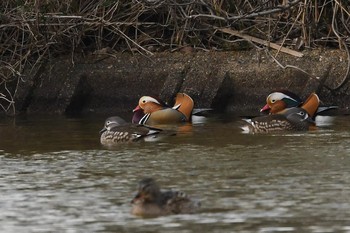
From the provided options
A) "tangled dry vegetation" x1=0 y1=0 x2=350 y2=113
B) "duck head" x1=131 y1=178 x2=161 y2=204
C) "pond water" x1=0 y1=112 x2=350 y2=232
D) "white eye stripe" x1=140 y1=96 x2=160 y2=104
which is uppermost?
"tangled dry vegetation" x1=0 y1=0 x2=350 y2=113

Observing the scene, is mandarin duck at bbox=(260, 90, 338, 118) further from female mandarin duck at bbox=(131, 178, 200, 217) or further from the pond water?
female mandarin duck at bbox=(131, 178, 200, 217)

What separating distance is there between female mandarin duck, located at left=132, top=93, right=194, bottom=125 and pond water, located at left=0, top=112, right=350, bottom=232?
26.9 inches

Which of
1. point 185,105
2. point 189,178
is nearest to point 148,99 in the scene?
point 185,105

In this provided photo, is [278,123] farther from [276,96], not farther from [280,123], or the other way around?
[276,96]

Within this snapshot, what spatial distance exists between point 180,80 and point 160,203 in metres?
7.37

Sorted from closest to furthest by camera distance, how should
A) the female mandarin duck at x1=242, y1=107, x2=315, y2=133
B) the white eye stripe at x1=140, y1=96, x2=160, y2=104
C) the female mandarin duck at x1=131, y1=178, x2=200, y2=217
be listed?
the female mandarin duck at x1=131, y1=178, x2=200, y2=217 < the female mandarin duck at x1=242, y1=107, x2=315, y2=133 < the white eye stripe at x1=140, y1=96, x2=160, y2=104

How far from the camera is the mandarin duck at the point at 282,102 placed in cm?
1434

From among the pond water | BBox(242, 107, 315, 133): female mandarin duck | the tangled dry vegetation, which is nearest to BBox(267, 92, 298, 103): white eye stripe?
the pond water

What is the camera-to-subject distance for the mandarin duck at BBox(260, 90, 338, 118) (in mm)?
14344

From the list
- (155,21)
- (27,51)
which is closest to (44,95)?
(27,51)

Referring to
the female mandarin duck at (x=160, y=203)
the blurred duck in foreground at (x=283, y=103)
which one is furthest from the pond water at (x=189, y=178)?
the blurred duck in foreground at (x=283, y=103)

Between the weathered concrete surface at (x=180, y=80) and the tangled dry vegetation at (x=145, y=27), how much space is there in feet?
0.68

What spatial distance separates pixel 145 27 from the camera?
16.6 metres

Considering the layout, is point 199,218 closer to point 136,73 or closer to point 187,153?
point 187,153
